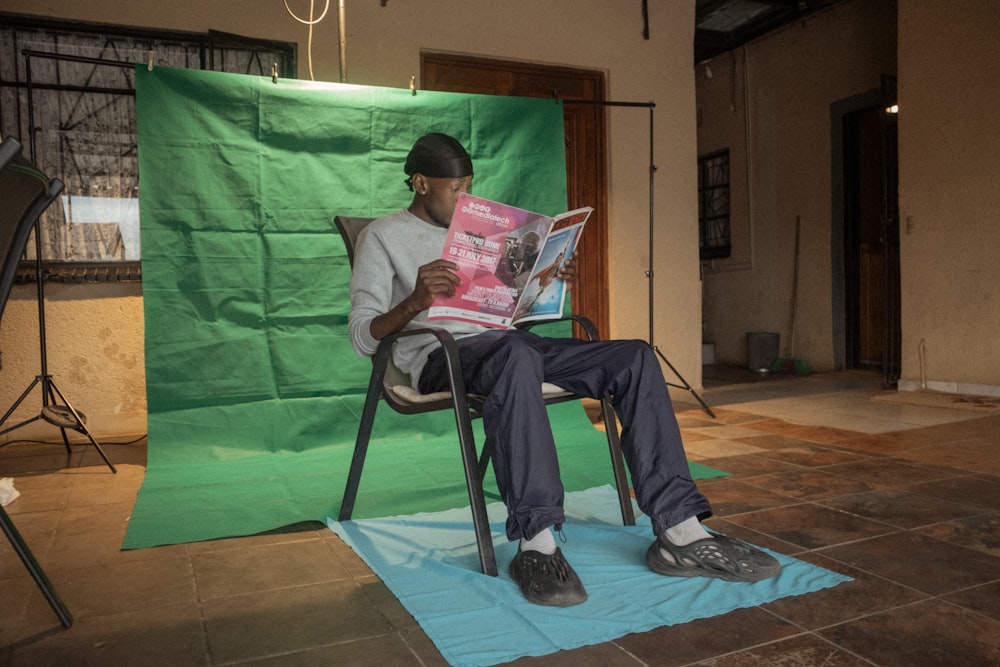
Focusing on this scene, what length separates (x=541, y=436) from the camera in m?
1.62

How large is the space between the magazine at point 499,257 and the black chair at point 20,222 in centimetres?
81

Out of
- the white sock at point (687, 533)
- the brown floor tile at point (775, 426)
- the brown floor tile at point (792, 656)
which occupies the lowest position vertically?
the brown floor tile at point (792, 656)

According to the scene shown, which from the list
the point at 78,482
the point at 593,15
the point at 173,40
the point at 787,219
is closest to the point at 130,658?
the point at 78,482

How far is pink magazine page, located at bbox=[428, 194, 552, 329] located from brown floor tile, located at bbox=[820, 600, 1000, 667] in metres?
1.01

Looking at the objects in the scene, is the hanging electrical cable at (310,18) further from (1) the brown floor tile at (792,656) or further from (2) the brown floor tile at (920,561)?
(1) the brown floor tile at (792,656)

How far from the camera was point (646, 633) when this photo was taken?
141 cm

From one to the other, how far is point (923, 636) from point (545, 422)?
2.56 ft

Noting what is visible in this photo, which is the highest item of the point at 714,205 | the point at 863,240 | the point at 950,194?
the point at 714,205

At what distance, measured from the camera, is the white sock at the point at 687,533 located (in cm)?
168

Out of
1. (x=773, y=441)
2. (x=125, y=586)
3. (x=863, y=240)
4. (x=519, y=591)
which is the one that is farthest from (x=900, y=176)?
(x=125, y=586)

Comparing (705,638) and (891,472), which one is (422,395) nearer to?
(705,638)

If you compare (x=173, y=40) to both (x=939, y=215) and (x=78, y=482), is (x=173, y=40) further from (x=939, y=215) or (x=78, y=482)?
(x=939, y=215)

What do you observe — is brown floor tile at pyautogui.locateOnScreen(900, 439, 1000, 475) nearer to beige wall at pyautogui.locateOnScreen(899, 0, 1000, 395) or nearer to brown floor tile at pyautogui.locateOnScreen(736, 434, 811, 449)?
brown floor tile at pyautogui.locateOnScreen(736, 434, 811, 449)

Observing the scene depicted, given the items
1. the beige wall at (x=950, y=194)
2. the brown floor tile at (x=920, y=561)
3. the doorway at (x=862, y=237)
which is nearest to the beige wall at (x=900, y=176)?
the beige wall at (x=950, y=194)
